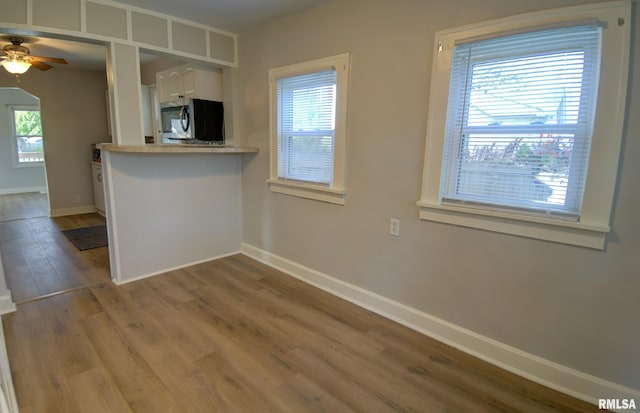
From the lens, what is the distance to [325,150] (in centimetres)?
303

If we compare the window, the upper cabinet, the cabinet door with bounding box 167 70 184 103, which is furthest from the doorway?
the upper cabinet

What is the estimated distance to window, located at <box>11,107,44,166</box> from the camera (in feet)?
25.4

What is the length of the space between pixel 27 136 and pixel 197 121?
7016 mm

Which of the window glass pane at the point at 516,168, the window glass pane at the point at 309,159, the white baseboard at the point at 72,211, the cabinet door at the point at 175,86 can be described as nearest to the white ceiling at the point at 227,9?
the cabinet door at the point at 175,86

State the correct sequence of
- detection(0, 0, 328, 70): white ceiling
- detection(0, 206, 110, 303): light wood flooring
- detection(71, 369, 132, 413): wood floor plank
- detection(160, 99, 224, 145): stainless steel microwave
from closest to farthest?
detection(71, 369, 132, 413): wood floor plank → detection(0, 0, 328, 70): white ceiling → detection(0, 206, 110, 303): light wood flooring → detection(160, 99, 224, 145): stainless steel microwave

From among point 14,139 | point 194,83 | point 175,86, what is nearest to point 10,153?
point 14,139

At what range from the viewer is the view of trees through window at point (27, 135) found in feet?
25.5

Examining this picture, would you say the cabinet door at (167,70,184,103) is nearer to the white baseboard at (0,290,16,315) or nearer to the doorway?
the white baseboard at (0,290,16,315)

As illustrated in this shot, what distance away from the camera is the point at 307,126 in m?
3.15

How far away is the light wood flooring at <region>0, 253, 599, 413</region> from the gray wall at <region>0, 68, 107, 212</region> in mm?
3945

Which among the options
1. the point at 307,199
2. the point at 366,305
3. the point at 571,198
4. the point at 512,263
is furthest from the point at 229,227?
the point at 571,198

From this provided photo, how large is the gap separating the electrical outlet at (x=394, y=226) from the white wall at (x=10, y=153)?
8.63 meters

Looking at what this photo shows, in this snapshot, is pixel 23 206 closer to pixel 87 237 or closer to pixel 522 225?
pixel 87 237

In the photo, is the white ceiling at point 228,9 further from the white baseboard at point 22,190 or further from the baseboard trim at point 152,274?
the white baseboard at point 22,190
